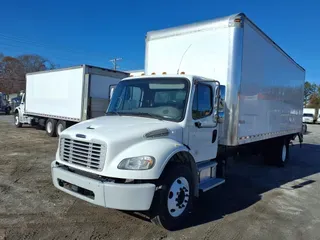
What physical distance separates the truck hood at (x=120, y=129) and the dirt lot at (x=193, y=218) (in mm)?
1384

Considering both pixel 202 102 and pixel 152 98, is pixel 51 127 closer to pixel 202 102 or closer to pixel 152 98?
pixel 152 98

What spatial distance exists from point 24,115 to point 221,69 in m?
17.0

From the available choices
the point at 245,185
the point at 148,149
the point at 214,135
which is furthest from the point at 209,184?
the point at 245,185

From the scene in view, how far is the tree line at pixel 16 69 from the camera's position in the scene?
67.3 m

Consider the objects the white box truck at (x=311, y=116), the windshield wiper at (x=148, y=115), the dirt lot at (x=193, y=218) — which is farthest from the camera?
the white box truck at (x=311, y=116)

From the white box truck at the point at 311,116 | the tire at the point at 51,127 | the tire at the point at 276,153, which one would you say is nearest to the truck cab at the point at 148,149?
the tire at the point at 276,153

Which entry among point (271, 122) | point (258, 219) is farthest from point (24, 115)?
point (258, 219)

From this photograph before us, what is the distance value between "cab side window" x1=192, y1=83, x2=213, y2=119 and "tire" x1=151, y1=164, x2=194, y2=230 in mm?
1065

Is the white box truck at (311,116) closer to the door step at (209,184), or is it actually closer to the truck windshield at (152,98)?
the door step at (209,184)

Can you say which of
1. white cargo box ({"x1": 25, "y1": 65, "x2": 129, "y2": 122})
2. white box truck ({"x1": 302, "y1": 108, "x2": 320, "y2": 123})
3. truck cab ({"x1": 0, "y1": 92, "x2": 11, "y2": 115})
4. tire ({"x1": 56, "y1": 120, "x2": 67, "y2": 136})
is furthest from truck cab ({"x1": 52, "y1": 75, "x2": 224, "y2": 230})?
white box truck ({"x1": 302, "y1": 108, "x2": 320, "y2": 123})

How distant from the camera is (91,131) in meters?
4.14

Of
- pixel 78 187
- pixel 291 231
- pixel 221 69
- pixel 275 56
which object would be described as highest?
pixel 275 56

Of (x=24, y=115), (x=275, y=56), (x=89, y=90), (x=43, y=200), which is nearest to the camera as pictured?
(x=43, y=200)

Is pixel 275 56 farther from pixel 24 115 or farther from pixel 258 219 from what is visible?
pixel 24 115
